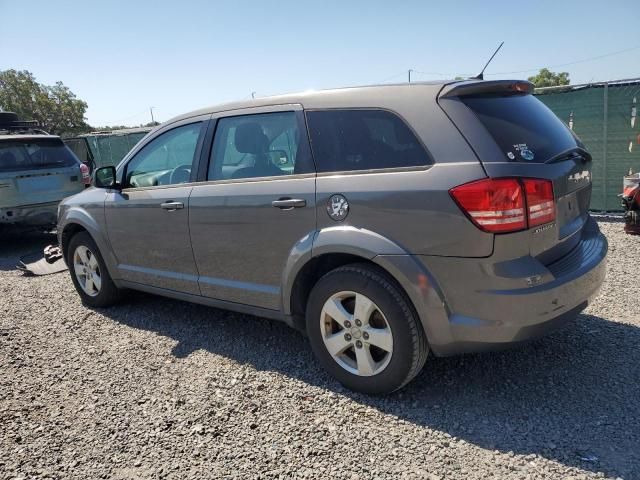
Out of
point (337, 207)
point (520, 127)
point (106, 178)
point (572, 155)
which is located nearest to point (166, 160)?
point (106, 178)

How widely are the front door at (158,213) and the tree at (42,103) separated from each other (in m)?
51.7

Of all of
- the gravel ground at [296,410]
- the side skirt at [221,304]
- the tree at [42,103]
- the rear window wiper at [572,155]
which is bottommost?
the gravel ground at [296,410]

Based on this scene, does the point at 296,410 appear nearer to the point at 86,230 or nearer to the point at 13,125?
the point at 86,230

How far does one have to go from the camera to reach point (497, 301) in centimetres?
245

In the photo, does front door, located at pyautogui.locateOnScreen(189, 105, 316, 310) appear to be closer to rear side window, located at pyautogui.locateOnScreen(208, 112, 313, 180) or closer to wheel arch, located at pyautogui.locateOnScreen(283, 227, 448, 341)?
rear side window, located at pyautogui.locateOnScreen(208, 112, 313, 180)

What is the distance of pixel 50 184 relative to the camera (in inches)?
317

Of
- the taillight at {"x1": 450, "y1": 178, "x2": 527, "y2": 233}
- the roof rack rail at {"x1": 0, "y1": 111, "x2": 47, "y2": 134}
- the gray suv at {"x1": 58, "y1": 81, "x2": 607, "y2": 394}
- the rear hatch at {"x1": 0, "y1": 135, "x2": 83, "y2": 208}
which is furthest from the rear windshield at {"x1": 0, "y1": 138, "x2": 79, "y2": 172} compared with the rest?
the taillight at {"x1": 450, "y1": 178, "x2": 527, "y2": 233}

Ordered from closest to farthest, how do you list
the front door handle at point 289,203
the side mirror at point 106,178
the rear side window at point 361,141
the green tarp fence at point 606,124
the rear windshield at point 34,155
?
the rear side window at point 361,141 → the front door handle at point 289,203 → the side mirror at point 106,178 → the green tarp fence at point 606,124 → the rear windshield at point 34,155

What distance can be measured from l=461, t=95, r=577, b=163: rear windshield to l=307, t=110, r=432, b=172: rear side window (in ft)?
1.23

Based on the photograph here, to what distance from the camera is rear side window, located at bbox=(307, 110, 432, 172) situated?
2.69m

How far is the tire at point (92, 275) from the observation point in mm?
4754

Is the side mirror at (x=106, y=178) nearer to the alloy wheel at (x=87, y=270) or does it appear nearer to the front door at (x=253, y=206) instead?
the alloy wheel at (x=87, y=270)

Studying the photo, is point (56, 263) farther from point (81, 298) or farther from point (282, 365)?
point (282, 365)

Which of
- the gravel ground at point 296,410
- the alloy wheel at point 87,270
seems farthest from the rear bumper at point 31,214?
the gravel ground at point 296,410
